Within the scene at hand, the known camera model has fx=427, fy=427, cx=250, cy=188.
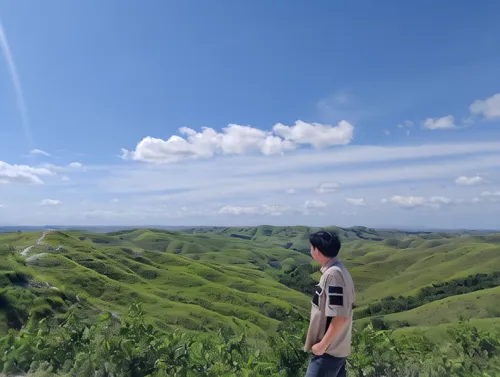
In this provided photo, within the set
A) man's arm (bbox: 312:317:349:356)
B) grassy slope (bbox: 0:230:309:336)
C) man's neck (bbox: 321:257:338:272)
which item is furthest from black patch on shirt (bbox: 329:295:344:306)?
grassy slope (bbox: 0:230:309:336)

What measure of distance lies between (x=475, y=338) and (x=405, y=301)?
480 feet

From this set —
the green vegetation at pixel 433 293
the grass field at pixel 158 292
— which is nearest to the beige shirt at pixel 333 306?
the grass field at pixel 158 292

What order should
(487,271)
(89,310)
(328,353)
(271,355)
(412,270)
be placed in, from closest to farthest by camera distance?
(328,353) → (271,355) → (89,310) → (487,271) → (412,270)

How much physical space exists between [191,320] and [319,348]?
79.2 m

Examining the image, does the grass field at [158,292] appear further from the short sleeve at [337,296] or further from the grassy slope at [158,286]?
the short sleeve at [337,296]

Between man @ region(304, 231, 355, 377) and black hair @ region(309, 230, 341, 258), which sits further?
black hair @ region(309, 230, 341, 258)

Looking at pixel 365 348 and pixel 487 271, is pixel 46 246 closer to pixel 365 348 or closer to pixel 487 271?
pixel 365 348

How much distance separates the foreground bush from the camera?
7035mm

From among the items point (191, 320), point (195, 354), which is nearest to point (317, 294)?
point (195, 354)

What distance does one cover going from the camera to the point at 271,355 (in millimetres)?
→ 7633

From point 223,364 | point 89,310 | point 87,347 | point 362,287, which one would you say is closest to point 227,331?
point 223,364

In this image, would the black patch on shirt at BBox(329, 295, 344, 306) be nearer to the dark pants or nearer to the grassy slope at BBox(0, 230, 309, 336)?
the dark pants

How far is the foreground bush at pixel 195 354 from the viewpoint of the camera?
277 inches

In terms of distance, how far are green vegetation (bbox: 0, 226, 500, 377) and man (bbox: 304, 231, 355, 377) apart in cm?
99
